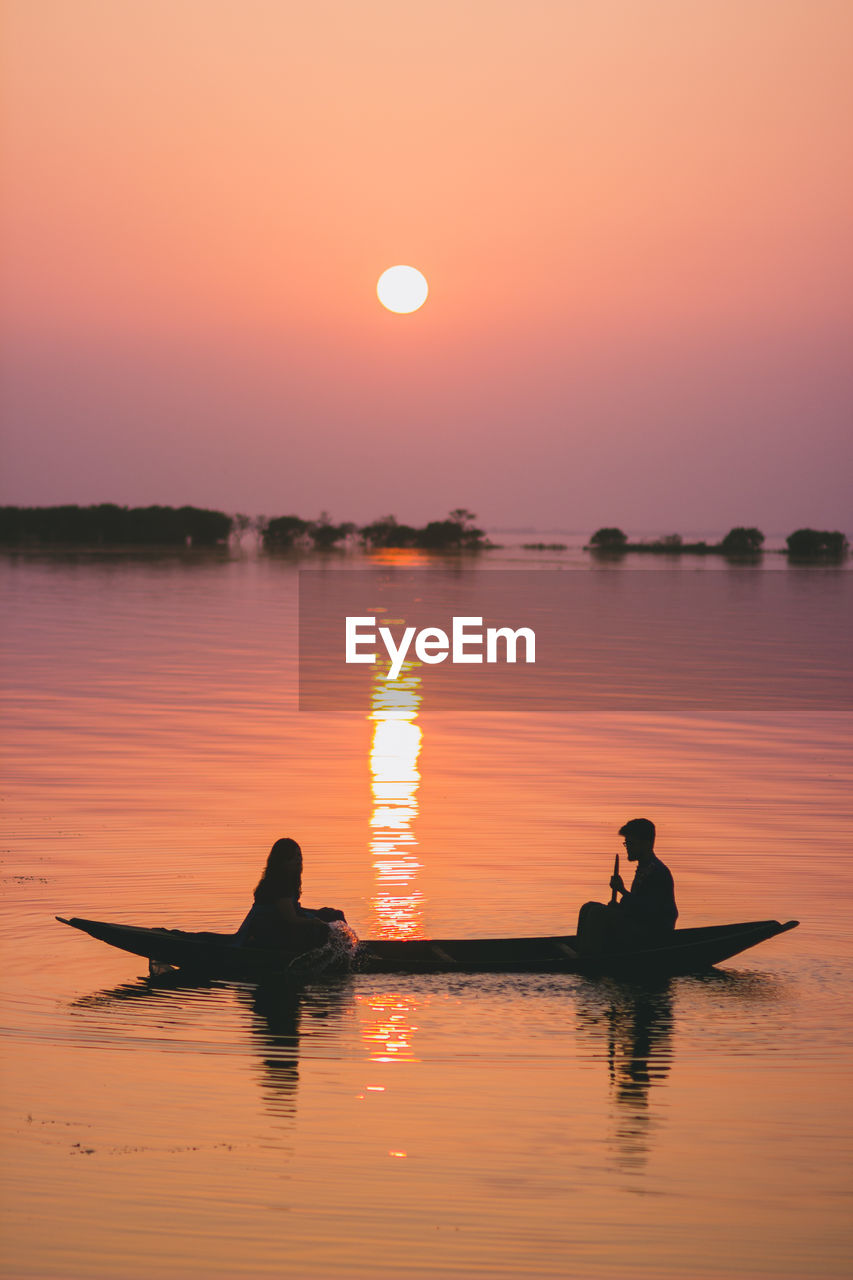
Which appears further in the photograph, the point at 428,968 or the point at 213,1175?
the point at 428,968

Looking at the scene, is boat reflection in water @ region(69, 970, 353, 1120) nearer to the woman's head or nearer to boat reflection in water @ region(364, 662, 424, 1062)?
boat reflection in water @ region(364, 662, 424, 1062)

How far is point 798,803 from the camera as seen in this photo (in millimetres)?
27516

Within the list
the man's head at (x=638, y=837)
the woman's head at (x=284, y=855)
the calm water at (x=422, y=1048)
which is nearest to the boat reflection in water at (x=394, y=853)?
the calm water at (x=422, y=1048)

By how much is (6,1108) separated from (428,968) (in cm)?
528

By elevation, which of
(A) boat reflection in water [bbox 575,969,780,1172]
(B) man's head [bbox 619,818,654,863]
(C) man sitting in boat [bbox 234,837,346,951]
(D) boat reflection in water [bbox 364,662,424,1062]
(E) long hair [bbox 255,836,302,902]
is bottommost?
(A) boat reflection in water [bbox 575,969,780,1172]

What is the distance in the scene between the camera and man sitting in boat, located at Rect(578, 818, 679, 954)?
53.1ft

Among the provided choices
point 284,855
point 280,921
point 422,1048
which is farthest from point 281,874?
point 422,1048

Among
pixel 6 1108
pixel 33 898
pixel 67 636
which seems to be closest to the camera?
pixel 6 1108

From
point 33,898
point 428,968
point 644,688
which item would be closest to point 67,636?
point 644,688

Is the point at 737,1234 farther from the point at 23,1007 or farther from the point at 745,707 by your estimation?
the point at 745,707

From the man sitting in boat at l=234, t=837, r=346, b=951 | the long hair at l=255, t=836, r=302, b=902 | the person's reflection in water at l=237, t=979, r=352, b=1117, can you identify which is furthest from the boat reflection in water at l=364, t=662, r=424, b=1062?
the long hair at l=255, t=836, r=302, b=902

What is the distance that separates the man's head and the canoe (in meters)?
1.08

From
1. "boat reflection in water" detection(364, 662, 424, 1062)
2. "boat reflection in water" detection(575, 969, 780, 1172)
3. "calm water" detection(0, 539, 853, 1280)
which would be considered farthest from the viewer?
"boat reflection in water" detection(364, 662, 424, 1062)

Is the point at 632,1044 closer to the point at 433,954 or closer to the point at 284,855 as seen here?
the point at 433,954
